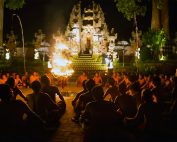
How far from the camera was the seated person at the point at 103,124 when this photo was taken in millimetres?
5430

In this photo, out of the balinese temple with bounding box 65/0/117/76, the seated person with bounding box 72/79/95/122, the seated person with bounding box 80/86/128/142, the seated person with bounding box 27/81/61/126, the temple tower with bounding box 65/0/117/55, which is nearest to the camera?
the seated person with bounding box 80/86/128/142

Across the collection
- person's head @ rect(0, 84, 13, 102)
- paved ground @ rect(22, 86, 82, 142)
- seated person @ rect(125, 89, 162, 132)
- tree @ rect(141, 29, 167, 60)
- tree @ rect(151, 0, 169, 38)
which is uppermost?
tree @ rect(151, 0, 169, 38)

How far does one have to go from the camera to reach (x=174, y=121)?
8188 mm

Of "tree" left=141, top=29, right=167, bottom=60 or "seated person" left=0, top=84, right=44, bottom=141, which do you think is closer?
"seated person" left=0, top=84, right=44, bottom=141

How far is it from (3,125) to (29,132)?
1155mm

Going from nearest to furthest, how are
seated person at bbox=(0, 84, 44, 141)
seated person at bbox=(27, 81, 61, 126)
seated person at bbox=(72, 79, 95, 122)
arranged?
seated person at bbox=(0, 84, 44, 141)
seated person at bbox=(27, 81, 61, 126)
seated person at bbox=(72, 79, 95, 122)

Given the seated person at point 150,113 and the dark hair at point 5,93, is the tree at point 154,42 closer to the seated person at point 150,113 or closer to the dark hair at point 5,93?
the seated person at point 150,113

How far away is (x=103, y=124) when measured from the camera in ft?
18.1

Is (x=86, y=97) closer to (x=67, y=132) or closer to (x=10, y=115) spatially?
(x=67, y=132)

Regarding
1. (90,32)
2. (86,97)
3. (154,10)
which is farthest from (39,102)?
(90,32)

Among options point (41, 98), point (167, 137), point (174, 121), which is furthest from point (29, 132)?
point (174, 121)

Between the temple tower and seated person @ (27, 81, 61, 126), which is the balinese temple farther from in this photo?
seated person @ (27, 81, 61, 126)

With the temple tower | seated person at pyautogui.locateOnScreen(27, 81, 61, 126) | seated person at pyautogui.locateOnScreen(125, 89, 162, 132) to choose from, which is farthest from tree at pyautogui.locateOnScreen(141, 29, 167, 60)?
seated person at pyautogui.locateOnScreen(125, 89, 162, 132)

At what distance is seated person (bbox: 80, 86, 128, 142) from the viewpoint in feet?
Result: 17.8
